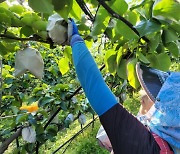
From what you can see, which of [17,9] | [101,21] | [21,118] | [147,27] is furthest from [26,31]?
[21,118]

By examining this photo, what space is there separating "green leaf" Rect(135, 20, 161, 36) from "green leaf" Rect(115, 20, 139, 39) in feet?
0.14

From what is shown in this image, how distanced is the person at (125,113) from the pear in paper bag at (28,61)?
0.12m

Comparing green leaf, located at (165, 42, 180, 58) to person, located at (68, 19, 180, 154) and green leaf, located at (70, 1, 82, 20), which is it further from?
green leaf, located at (70, 1, 82, 20)

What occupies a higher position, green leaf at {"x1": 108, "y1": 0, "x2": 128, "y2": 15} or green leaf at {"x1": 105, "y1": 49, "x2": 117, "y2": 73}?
green leaf at {"x1": 108, "y1": 0, "x2": 128, "y2": 15}

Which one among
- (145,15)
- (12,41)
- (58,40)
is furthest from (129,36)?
(12,41)

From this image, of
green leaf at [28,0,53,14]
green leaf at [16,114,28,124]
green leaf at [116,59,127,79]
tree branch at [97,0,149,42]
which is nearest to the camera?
green leaf at [28,0,53,14]

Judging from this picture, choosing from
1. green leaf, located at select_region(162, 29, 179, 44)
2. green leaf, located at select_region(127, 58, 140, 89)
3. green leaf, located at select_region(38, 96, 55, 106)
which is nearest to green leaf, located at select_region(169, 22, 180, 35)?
green leaf, located at select_region(162, 29, 179, 44)

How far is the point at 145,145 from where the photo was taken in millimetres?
690

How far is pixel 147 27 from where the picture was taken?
2.13 feet

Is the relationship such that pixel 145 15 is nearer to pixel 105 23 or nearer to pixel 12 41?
pixel 105 23

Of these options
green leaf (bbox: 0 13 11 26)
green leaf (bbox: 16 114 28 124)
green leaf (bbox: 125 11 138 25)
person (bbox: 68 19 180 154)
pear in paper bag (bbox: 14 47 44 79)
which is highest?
green leaf (bbox: 0 13 11 26)

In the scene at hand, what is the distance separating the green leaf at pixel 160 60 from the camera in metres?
0.82

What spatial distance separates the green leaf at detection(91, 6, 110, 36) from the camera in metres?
0.71

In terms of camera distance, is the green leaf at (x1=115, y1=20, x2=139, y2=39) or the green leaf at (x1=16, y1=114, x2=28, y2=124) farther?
the green leaf at (x1=16, y1=114, x2=28, y2=124)
